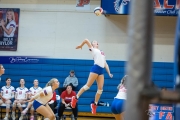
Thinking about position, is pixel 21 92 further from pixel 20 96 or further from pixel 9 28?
pixel 9 28

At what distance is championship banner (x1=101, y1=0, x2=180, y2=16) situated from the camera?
40.2ft

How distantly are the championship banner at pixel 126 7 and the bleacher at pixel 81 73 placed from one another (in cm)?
200

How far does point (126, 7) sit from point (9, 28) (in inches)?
204

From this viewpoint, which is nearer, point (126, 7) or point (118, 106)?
point (118, 106)

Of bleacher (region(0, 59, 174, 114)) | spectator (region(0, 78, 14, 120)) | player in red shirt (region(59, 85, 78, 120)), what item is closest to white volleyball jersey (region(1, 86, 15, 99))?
spectator (region(0, 78, 14, 120))

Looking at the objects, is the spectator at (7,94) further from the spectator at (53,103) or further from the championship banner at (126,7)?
the championship banner at (126,7)

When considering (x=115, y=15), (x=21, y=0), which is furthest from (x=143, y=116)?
(x=21, y=0)

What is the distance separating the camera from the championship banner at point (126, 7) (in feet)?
40.2

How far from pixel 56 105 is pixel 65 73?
255 centimetres

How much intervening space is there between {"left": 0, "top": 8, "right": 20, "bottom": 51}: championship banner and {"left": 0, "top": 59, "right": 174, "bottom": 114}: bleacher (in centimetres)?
100

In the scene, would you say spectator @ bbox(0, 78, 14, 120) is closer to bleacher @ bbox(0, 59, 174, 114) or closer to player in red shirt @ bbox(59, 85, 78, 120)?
bleacher @ bbox(0, 59, 174, 114)

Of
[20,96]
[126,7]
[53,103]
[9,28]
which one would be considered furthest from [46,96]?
[9,28]

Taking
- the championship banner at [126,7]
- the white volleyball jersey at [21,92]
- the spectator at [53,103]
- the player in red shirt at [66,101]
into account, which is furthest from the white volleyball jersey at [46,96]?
the championship banner at [126,7]

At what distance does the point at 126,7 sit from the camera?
494 inches
